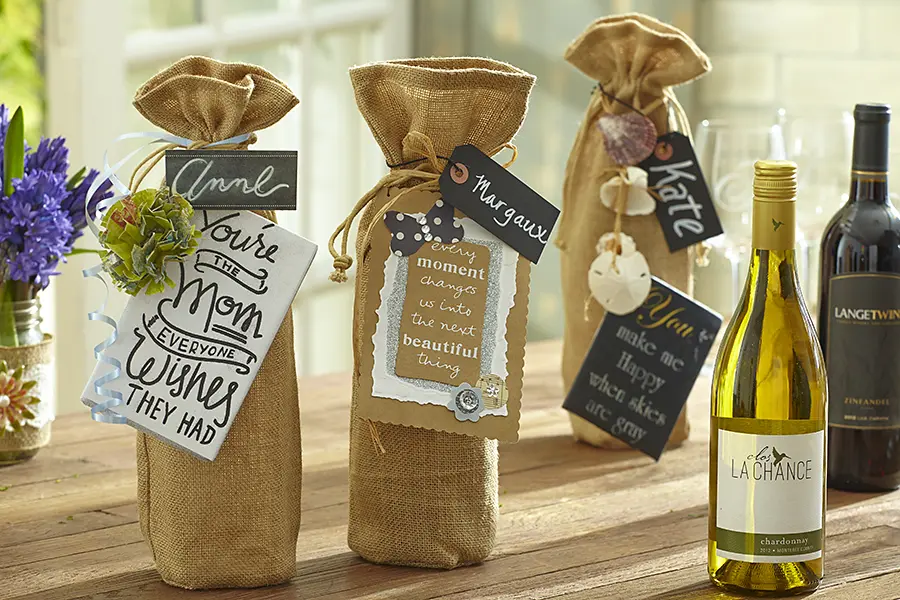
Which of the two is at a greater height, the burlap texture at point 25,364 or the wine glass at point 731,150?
the wine glass at point 731,150

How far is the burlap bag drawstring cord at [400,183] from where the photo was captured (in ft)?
2.48

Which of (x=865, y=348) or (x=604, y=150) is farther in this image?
(x=604, y=150)

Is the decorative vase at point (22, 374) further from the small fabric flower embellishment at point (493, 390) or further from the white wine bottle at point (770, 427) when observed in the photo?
the white wine bottle at point (770, 427)

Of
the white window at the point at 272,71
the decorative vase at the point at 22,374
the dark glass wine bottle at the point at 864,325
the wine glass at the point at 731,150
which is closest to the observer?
the dark glass wine bottle at the point at 864,325

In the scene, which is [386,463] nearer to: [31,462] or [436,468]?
[436,468]

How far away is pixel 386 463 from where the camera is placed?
79cm

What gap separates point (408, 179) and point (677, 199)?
0.39 m

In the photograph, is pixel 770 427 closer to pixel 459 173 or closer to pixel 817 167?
pixel 459 173

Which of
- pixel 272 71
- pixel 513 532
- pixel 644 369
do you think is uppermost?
pixel 272 71

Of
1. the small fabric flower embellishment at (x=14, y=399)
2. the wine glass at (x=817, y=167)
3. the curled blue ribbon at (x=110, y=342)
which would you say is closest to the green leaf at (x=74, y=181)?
the small fabric flower embellishment at (x=14, y=399)

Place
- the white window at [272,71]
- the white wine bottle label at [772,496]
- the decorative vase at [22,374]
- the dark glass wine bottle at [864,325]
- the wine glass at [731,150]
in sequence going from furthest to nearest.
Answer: the white window at [272,71], the wine glass at [731,150], the decorative vase at [22,374], the dark glass wine bottle at [864,325], the white wine bottle label at [772,496]

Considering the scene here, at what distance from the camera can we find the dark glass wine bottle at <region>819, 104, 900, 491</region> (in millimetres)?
954

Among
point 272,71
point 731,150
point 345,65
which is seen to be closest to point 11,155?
point 731,150

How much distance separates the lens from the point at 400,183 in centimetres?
79
